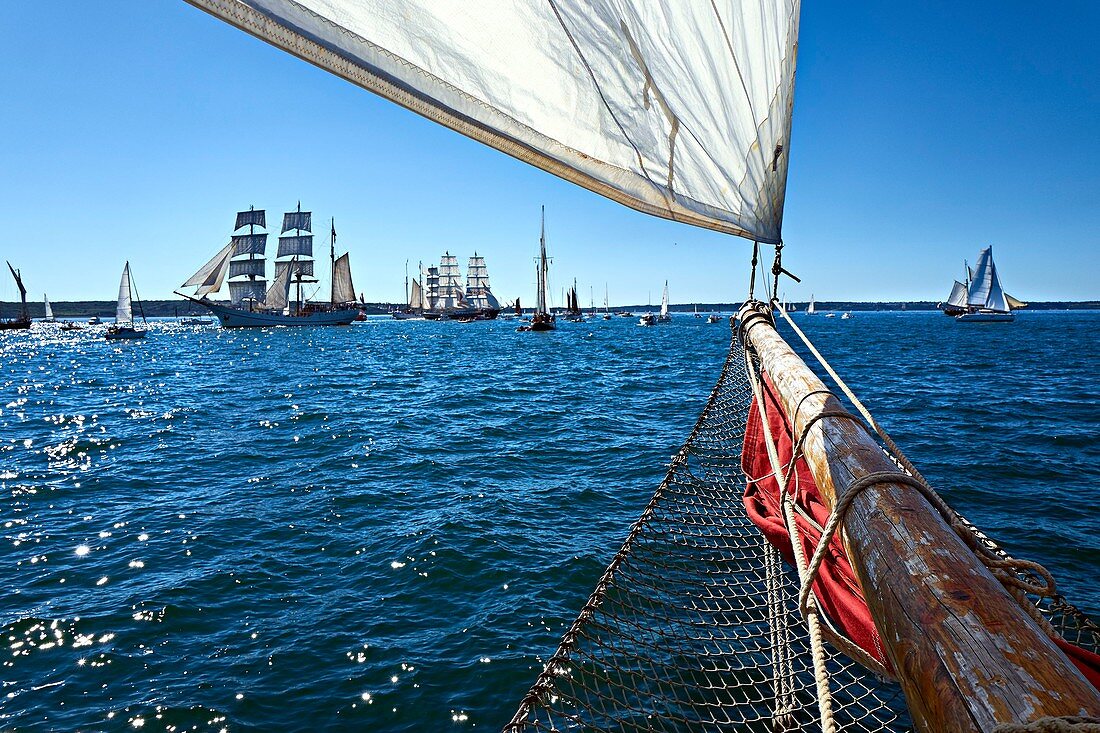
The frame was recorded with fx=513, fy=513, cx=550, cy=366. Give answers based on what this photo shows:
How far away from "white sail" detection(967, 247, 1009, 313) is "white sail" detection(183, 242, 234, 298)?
10312cm

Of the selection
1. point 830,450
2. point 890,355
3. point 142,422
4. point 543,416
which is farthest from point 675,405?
point 890,355

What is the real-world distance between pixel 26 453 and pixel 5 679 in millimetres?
10333

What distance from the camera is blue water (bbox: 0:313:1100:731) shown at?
431 centimetres

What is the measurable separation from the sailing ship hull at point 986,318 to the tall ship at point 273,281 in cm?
9687

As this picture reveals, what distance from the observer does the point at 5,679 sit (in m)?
4.34

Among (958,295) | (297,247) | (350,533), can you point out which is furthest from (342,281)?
(958,295)

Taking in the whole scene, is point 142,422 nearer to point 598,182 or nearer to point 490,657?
point 490,657

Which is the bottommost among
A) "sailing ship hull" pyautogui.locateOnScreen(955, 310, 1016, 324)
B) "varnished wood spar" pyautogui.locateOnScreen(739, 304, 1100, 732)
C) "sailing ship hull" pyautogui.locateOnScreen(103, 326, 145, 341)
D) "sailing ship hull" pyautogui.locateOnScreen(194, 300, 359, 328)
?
"sailing ship hull" pyautogui.locateOnScreen(103, 326, 145, 341)

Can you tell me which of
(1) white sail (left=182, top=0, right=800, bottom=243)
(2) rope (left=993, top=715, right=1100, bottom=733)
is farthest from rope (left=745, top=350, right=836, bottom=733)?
(1) white sail (left=182, top=0, right=800, bottom=243)

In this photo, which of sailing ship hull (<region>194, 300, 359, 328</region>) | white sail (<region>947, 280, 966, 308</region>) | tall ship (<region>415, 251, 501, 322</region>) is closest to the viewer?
sailing ship hull (<region>194, 300, 359, 328</region>)

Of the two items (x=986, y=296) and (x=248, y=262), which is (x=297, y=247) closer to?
(x=248, y=262)

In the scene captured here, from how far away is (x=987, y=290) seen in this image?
2837 inches

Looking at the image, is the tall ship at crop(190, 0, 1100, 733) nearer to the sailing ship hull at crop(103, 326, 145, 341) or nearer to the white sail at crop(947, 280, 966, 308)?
the sailing ship hull at crop(103, 326, 145, 341)

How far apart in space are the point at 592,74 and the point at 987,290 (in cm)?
9373
